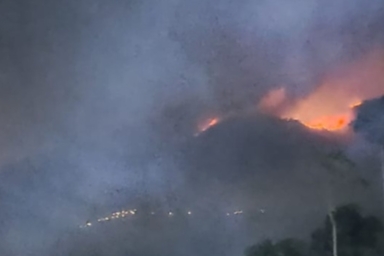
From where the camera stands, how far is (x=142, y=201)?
4.64 metres

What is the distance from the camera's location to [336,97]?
4.82m

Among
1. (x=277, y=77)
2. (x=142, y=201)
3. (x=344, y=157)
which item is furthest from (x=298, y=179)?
(x=142, y=201)

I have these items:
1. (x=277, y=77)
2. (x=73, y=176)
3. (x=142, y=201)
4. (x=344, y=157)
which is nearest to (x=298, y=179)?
(x=344, y=157)

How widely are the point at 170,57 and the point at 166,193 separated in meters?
0.86

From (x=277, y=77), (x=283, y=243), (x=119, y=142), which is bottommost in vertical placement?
(x=283, y=243)

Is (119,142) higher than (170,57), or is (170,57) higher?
(170,57)

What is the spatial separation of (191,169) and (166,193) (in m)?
0.23

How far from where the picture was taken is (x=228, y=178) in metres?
4.75

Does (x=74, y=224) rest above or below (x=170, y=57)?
below

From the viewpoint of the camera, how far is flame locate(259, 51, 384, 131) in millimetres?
4746

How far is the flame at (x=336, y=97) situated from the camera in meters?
4.75

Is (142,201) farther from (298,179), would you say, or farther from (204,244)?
(298,179)

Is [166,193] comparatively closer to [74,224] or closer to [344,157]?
[74,224]

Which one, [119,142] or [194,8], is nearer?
[194,8]
